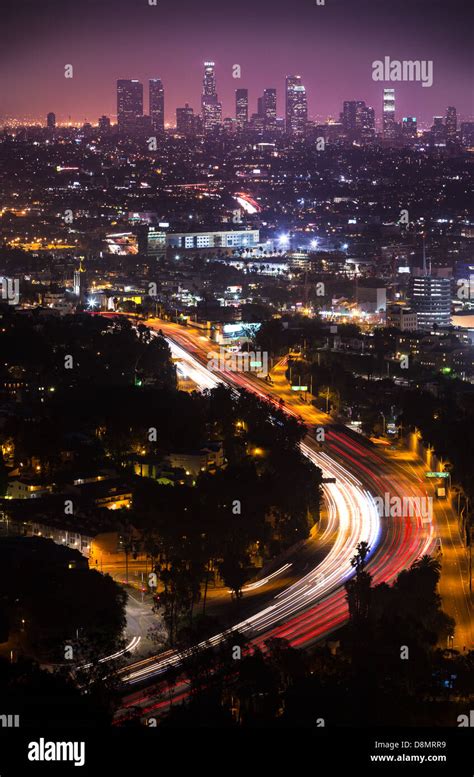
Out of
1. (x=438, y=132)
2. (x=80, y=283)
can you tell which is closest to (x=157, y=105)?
(x=438, y=132)

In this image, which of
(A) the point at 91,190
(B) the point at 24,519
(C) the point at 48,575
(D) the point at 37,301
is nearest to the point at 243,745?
(C) the point at 48,575

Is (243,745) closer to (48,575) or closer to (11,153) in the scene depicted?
(48,575)

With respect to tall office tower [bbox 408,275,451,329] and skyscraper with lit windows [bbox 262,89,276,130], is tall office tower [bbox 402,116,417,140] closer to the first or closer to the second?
skyscraper with lit windows [bbox 262,89,276,130]

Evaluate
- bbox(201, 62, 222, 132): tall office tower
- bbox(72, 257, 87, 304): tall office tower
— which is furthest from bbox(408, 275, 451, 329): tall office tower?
bbox(201, 62, 222, 132): tall office tower

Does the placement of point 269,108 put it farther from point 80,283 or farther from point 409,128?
point 80,283

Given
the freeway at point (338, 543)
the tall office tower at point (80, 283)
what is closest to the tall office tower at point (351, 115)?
the tall office tower at point (80, 283)

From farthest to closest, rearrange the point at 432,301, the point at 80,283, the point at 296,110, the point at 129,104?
1. the point at 296,110
2. the point at 129,104
3. the point at 80,283
4. the point at 432,301
